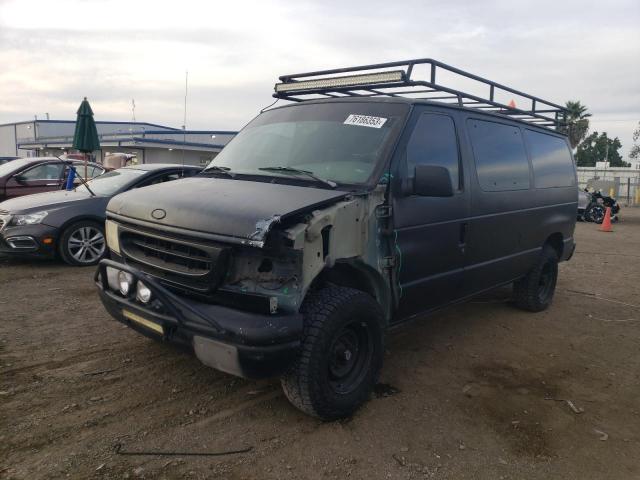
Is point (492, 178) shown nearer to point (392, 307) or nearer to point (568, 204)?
point (392, 307)

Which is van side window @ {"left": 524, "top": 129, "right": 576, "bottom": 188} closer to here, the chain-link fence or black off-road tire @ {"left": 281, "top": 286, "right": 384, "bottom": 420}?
black off-road tire @ {"left": 281, "top": 286, "right": 384, "bottom": 420}

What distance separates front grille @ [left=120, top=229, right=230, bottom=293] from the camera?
279 centimetres

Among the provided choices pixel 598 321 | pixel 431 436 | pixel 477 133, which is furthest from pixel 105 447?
pixel 598 321

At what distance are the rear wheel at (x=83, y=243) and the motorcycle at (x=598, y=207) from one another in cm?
1691

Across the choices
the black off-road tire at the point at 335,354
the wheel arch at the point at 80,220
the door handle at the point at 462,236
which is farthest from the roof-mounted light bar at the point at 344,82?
the wheel arch at the point at 80,220

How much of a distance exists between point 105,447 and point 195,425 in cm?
51

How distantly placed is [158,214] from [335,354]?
1.40 meters

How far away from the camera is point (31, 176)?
957cm

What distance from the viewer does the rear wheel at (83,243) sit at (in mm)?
6945

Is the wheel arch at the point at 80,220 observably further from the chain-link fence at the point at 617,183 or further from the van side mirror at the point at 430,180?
the chain-link fence at the point at 617,183

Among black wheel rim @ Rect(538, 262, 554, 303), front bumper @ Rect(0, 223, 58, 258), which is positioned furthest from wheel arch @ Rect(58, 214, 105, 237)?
black wheel rim @ Rect(538, 262, 554, 303)

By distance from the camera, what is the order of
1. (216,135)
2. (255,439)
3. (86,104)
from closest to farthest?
(255,439)
(86,104)
(216,135)

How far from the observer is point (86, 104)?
10.9 m

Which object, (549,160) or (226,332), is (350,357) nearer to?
(226,332)
